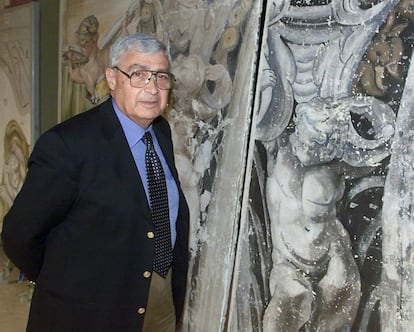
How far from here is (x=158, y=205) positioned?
4.86ft

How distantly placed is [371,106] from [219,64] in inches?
24.7

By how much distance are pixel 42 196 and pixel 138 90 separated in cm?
39

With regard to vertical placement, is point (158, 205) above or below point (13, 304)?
above

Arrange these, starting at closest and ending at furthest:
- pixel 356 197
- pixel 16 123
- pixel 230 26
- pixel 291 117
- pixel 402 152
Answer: pixel 402 152, pixel 356 197, pixel 291 117, pixel 230 26, pixel 16 123

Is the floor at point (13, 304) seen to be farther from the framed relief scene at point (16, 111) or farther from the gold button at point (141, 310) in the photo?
the gold button at point (141, 310)

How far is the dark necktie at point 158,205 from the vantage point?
147cm

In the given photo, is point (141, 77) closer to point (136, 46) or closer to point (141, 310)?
point (136, 46)

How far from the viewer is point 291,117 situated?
1.49m

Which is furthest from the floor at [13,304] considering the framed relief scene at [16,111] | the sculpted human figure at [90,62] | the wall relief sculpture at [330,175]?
the wall relief sculpture at [330,175]

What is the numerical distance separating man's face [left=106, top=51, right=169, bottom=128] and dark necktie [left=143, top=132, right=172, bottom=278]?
12 cm

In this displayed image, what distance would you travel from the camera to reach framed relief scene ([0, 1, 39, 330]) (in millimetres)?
3055

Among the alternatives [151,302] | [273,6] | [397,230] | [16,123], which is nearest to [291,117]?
[273,6]

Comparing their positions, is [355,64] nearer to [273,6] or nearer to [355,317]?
[273,6]

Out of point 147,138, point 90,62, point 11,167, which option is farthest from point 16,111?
point 147,138
